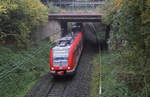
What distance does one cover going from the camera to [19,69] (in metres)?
14.9

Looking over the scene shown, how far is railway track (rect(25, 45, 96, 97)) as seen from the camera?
1254 centimetres

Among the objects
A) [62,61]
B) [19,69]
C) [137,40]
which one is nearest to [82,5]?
[62,61]

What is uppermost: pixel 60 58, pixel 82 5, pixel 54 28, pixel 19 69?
pixel 82 5

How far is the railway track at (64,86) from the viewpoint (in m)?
12.5

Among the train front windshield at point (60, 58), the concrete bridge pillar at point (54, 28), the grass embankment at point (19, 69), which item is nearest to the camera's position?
the grass embankment at point (19, 69)

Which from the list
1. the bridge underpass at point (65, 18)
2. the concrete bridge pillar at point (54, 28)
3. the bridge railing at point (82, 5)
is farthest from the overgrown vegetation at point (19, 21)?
the bridge railing at point (82, 5)

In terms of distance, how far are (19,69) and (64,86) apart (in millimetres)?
4203

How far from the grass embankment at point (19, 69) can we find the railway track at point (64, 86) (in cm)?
79

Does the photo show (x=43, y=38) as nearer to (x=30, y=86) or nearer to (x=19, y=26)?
(x=19, y=26)

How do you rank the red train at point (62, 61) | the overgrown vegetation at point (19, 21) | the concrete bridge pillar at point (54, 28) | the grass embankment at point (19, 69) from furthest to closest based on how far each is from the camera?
1. the concrete bridge pillar at point (54, 28)
2. the overgrown vegetation at point (19, 21)
3. the red train at point (62, 61)
4. the grass embankment at point (19, 69)

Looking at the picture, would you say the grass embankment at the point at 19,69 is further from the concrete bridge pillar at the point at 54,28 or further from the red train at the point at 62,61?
the concrete bridge pillar at the point at 54,28

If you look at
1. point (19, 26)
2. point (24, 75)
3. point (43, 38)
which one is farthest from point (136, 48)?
point (43, 38)

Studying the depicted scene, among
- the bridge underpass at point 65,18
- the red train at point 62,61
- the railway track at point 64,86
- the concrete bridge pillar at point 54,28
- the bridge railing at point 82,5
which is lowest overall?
the railway track at point 64,86

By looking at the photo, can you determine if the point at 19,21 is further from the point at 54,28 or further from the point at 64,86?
the point at 54,28
